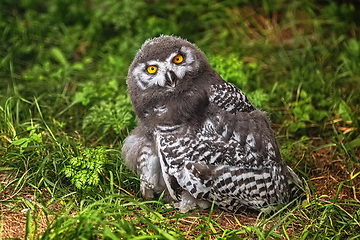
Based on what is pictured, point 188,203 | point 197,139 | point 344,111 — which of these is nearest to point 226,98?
point 197,139

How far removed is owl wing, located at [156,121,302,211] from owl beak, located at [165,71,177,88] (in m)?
0.42

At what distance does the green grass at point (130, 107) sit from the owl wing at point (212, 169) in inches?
7.9

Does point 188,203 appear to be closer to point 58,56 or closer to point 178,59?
Answer: point 178,59

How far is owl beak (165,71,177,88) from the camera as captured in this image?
3712mm

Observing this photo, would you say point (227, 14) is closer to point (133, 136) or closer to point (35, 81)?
point (35, 81)

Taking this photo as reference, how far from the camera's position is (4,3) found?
6.88m

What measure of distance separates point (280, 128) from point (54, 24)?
3791 millimetres

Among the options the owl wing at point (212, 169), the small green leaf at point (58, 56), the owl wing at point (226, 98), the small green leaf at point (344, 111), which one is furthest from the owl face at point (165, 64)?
the small green leaf at point (58, 56)

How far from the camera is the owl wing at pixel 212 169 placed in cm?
366

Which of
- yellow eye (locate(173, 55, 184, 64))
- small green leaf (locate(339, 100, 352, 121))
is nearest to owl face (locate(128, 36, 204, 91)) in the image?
yellow eye (locate(173, 55, 184, 64))

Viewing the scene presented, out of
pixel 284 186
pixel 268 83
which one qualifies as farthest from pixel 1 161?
pixel 268 83

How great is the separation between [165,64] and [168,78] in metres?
0.12

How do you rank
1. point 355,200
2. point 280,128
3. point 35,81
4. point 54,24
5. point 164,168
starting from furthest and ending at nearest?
1. point 54,24
2. point 35,81
3. point 280,128
4. point 355,200
5. point 164,168

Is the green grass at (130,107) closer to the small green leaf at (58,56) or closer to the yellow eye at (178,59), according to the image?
the small green leaf at (58,56)
